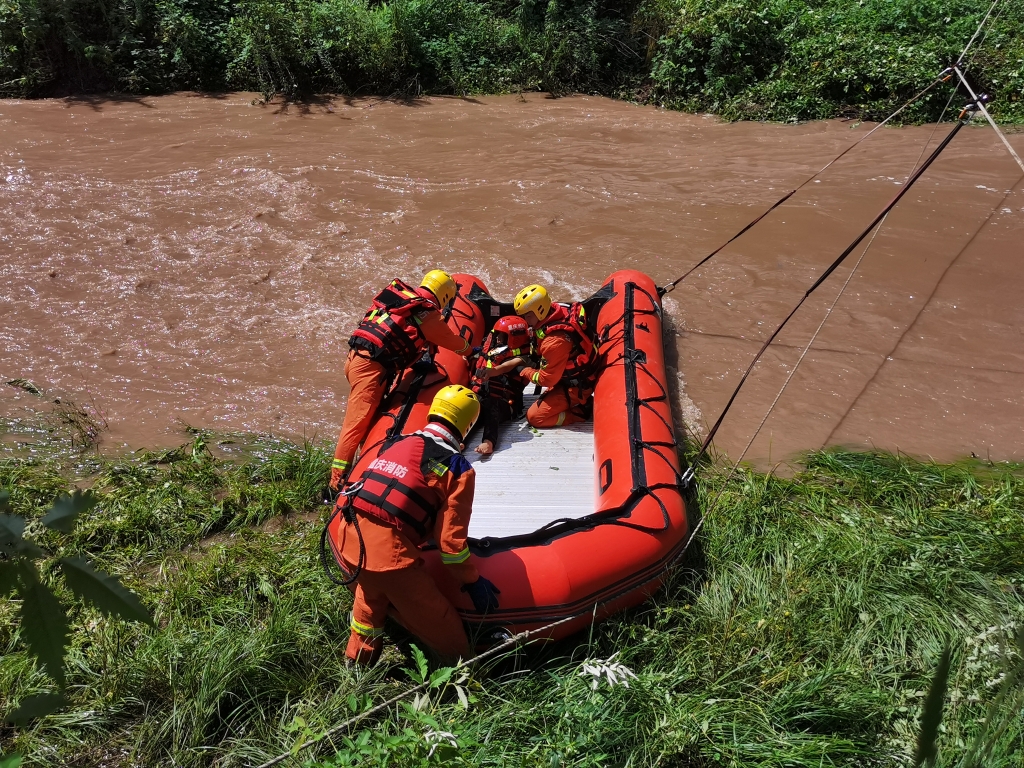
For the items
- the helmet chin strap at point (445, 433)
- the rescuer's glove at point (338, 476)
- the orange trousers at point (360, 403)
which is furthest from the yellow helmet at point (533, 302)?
the helmet chin strap at point (445, 433)

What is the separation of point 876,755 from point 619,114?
9103mm

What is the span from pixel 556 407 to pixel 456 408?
169cm

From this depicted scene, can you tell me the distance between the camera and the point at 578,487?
4230mm

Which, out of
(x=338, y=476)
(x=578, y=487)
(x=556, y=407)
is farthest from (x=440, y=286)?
(x=578, y=487)

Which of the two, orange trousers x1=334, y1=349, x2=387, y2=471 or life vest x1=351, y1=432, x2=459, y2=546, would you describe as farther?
orange trousers x1=334, y1=349, x2=387, y2=471

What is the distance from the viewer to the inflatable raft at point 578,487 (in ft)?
10.7

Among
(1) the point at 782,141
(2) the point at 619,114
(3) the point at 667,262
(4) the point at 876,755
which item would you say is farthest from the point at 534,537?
(2) the point at 619,114

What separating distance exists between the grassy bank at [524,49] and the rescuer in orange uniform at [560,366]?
6.65m

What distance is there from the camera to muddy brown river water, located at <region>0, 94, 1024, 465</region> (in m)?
5.29

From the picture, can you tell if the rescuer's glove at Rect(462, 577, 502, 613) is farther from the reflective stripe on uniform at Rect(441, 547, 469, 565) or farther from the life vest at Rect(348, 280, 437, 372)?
the life vest at Rect(348, 280, 437, 372)

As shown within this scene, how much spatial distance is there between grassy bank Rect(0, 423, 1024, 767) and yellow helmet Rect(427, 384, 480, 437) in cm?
106

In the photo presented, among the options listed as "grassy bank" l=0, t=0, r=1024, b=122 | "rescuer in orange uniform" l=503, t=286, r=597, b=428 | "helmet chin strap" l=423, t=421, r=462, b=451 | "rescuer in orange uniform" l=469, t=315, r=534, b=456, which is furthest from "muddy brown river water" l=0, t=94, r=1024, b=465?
"helmet chin strap" l=423, t=421, r=462, b=451

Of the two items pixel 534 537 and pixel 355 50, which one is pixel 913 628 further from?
pixel 355 50

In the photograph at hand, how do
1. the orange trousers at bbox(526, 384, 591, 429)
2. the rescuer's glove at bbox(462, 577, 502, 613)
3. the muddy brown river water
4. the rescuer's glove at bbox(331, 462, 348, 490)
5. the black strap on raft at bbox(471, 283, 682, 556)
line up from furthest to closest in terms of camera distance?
the muddy brown river water → the orange trousers at bbox(526, 384, 591, 429) → the rescuer's glove at bbox(331, 462, 348, 490) → the black strap on raft at bbox(471, 283, 682, 556) → the rescuer's glove at bbox(462, 577, 502, 613)
